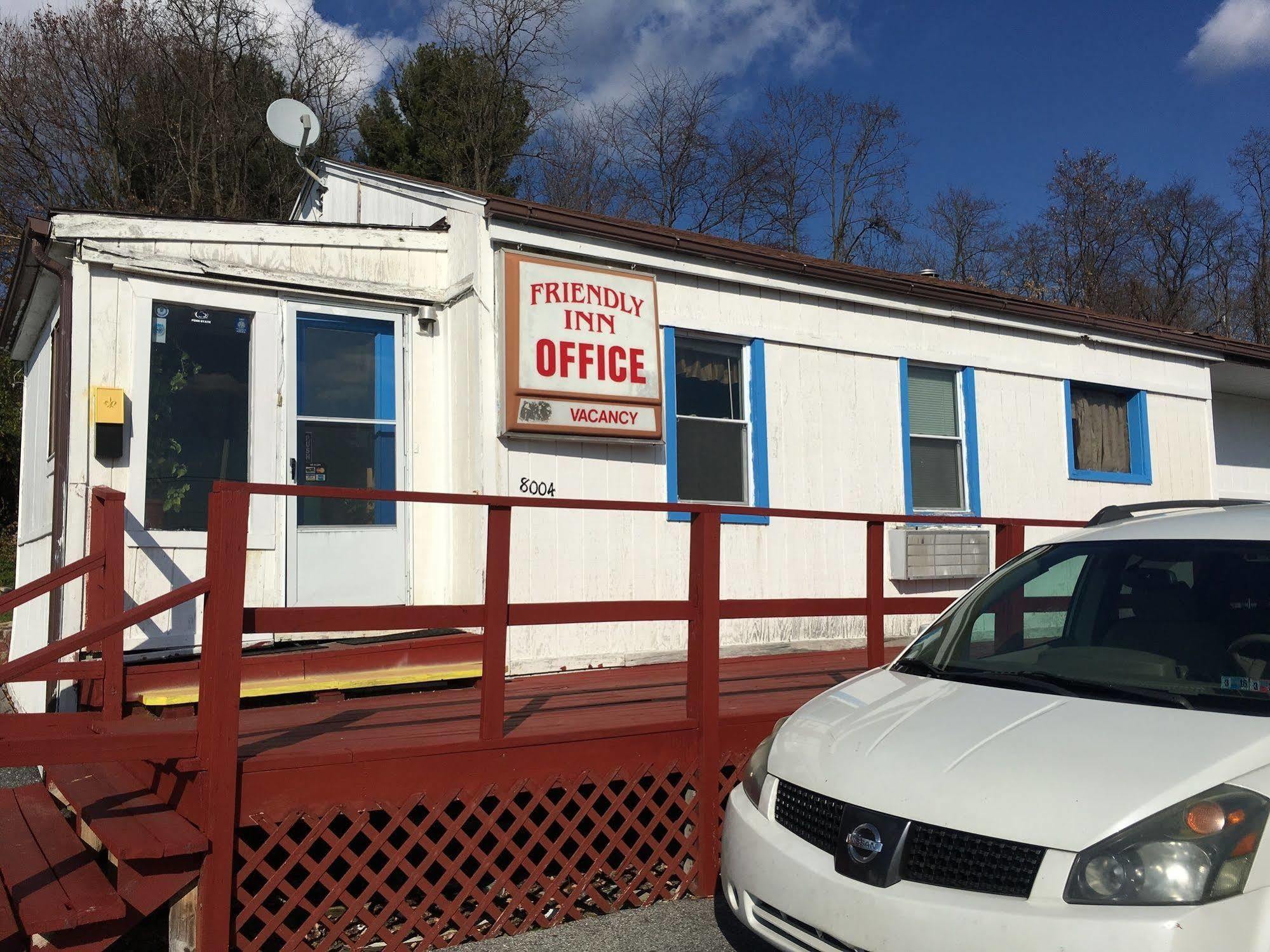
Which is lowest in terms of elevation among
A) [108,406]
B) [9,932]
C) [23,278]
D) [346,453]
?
[9,932]

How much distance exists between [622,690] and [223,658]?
2.70 meters

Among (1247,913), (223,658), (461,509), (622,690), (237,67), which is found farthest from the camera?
(237,67)

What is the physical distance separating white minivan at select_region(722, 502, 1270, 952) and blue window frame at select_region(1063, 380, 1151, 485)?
251 inches

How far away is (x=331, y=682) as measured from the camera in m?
5.96

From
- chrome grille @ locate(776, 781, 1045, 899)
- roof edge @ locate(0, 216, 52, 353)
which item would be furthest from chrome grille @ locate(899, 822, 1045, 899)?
roof edge @ locate(0, 216, 52, 353)

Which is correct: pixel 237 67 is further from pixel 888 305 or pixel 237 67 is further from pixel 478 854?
pixel 478 854

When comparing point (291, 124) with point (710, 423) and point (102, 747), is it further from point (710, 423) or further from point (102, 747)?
point (102, 747)

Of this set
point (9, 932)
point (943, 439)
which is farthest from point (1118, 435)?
point (9, 932)

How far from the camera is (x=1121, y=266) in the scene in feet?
115

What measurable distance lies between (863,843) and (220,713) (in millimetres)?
2319

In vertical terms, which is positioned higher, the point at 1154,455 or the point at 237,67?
the point at 237,67

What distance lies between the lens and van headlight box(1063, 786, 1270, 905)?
2.55m

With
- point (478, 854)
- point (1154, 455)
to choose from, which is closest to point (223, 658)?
point (478, 854)

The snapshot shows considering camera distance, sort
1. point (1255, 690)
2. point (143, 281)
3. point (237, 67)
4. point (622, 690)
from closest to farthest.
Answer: point (1255, 690) < point (622, 690) < point (143, 281) < point (237, 67)
